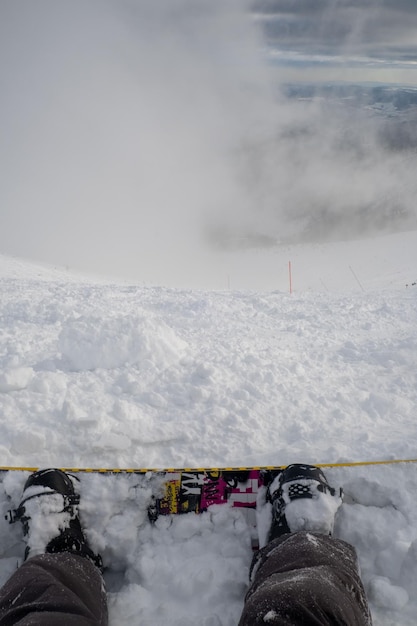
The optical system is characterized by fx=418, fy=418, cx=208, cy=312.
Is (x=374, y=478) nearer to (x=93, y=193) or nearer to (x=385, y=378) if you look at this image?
(x=385, y=378)

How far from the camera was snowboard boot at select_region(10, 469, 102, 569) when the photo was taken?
242 centimetres

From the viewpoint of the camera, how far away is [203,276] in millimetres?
29422

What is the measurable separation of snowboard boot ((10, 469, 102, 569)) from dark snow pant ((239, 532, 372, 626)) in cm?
106

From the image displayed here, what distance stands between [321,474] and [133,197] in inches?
2808

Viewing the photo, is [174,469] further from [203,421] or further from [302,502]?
[302,502]

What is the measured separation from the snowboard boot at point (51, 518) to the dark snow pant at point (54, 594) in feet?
0.65

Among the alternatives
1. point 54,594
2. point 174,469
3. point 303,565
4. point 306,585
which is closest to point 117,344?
point 174,469

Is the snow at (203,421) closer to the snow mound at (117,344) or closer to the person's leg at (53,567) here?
the snow mound at (117,344)

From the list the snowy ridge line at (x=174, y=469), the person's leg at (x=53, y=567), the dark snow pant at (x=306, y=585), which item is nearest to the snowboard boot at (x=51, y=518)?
the person's leg at (x=53, y=567)

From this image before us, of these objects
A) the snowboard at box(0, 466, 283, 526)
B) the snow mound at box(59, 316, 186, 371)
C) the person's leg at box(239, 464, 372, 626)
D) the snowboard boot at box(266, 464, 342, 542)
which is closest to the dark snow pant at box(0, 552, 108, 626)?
the snowboard at box(0, 466, 283, 526)

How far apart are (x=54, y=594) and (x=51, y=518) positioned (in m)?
0.67

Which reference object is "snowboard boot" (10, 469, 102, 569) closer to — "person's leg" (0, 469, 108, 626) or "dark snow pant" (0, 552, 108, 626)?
"person's leg" (0, 469, 108, 626)

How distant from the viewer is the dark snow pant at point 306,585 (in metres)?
1.62

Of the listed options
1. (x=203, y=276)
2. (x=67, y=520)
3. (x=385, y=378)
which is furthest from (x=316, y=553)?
(x=203, y=276)
